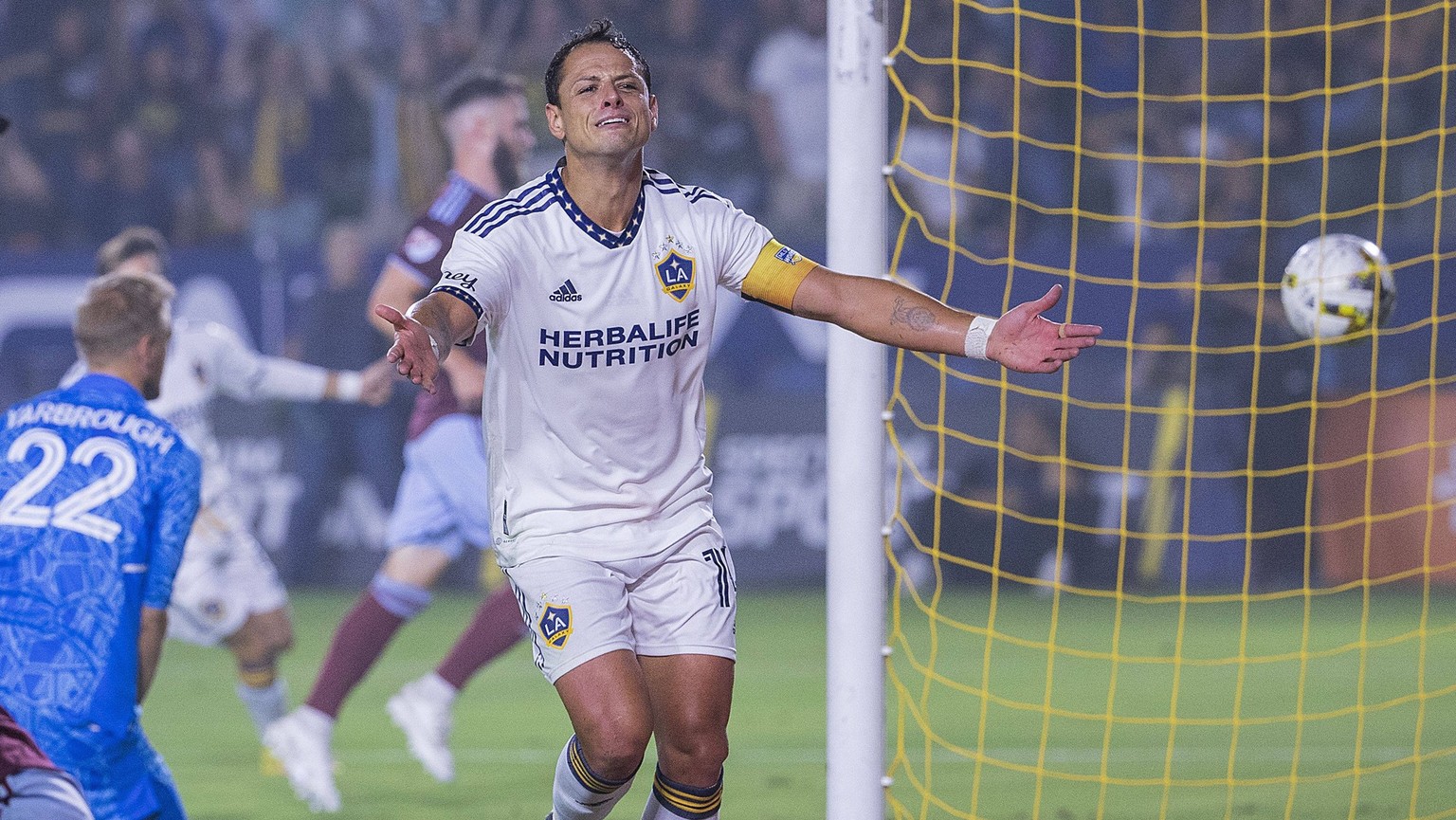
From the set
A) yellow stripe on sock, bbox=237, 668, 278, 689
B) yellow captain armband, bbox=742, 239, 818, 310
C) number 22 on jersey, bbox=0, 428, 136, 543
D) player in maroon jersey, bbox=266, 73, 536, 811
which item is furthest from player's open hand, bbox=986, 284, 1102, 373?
yellow stripe on sock, bbox=237, 668, 278, 689

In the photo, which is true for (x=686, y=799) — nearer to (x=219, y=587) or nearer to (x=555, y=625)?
(x=555, y=625)

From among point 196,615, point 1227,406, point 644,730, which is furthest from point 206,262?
point 644,730

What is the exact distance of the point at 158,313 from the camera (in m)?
4.32

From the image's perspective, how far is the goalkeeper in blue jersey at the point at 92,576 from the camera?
152 inches

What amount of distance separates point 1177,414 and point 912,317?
7507mm

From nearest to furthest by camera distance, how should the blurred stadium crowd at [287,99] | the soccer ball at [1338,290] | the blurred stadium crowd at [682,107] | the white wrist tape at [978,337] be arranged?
the white wrist tape at [978,337] < the soccer ball at [1338,290] < the blurred stadium crowd at [682,107] < the blurred stadium crowd at [287,99]

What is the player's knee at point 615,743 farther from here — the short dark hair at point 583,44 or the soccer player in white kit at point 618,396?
the short dark hair at point 583,44

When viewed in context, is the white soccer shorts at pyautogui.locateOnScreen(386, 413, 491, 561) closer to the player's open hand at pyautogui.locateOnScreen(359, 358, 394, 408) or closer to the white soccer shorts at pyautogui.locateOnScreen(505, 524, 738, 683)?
the player's open hand at pyautogui.locateOnScreen(359, 358, 394, 408)

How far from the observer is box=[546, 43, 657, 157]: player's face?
13.6 ft

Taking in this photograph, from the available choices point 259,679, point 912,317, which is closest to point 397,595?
point 259,679

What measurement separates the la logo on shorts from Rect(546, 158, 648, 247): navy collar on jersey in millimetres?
854

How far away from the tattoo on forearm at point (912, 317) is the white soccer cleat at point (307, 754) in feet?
10.4

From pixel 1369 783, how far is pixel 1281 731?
1063 millimetres

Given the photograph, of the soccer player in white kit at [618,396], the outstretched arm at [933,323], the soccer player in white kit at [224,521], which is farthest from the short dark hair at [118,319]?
the soccer player in white kit at [224,521]
